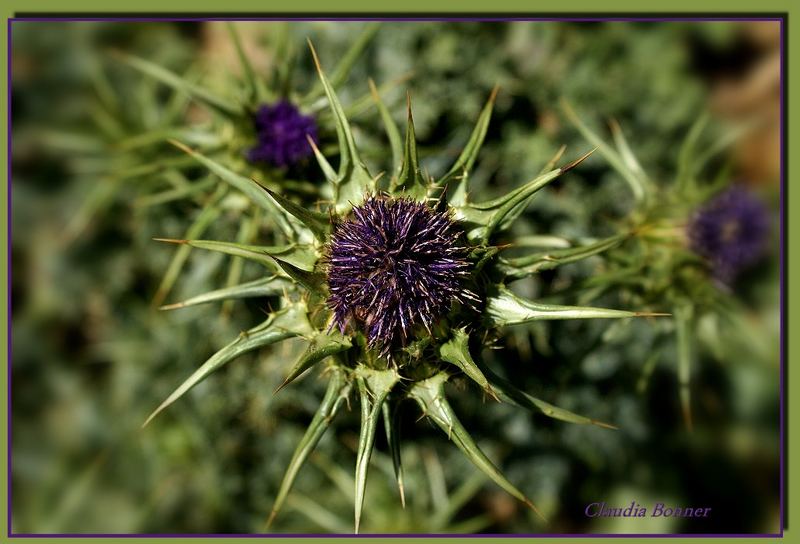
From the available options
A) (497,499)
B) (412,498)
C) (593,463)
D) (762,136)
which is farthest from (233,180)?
(762,136)

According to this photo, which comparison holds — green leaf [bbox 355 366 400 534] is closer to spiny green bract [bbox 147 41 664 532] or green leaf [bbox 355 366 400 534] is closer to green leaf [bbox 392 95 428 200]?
spiny green bract [bbox 147 41 664 532]

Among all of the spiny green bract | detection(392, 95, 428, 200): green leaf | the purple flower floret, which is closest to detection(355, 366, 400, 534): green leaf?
the spiny green bract

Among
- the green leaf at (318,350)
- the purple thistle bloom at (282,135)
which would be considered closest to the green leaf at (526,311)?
the green leaf at (318,350)

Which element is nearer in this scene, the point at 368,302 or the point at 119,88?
the point at 368,302

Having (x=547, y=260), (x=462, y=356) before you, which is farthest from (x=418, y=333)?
(x=547, y=260)

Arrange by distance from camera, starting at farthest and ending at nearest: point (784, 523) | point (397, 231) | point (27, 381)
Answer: point (27, 381) < point (784, 523) < point (397, 231)

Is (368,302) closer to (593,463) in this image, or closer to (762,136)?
(593,463)

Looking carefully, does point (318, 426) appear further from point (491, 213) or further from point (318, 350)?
point (491, 213)
